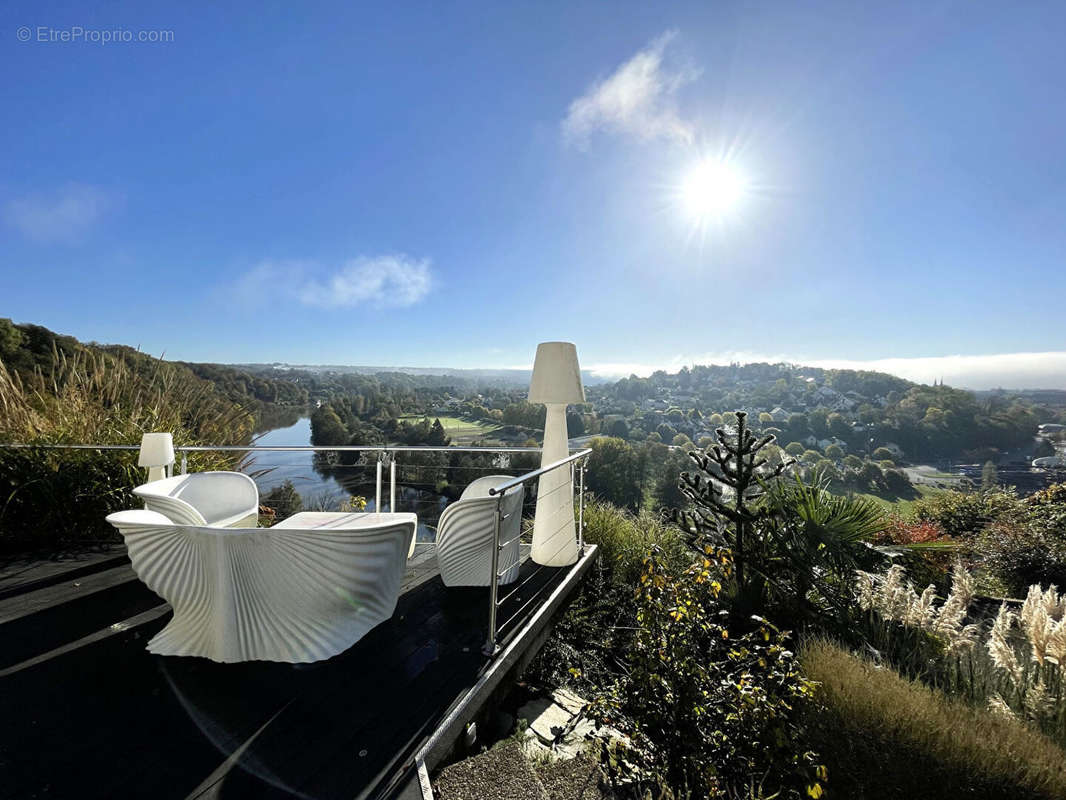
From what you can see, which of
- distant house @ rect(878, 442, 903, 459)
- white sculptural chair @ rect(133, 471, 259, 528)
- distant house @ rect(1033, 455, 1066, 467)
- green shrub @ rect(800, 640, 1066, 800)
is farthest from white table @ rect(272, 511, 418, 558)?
distant house @ rect(878, 442, 903, 459)

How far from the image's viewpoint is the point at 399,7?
571cm

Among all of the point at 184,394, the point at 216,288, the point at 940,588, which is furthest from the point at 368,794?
the point at 216,288

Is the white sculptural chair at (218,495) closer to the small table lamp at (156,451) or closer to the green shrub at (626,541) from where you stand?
the small table lamp at (156,451)

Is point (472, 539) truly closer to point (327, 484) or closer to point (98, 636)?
point (98, 636)

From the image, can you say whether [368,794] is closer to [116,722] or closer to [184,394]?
[116,722]

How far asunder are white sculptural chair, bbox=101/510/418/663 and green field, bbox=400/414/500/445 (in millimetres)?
7210

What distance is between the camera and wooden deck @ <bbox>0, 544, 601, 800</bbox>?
4.81ft

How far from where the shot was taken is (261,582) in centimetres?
199

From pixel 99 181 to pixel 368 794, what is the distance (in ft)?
39.2

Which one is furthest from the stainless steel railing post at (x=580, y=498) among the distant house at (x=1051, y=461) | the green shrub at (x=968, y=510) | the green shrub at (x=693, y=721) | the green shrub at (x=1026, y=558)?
the distant house at (x=1051, y=461)

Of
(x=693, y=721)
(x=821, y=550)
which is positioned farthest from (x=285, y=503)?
(x=821, y=550)

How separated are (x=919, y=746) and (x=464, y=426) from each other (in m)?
9.91

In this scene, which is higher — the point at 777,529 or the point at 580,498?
the point at 580,498

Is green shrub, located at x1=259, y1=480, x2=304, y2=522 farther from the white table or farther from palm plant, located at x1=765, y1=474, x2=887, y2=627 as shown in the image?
palm plant, located at x1=765, y1=474, x2=887, y2=627
